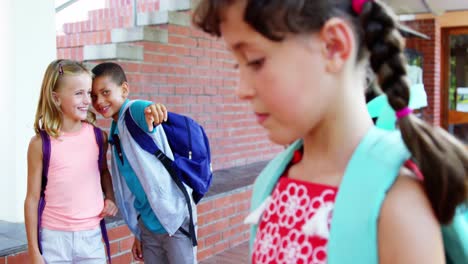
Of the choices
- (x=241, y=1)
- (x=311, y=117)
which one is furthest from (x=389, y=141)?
(x=241, y=1)

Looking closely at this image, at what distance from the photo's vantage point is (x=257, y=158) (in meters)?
6.71

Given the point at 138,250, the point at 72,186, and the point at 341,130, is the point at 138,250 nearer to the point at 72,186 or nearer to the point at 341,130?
the point at 72,186

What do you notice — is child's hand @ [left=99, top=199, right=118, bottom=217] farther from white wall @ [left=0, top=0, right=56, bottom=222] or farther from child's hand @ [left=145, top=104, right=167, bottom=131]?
white wall @ [left=0, top=0, right=56, bottom=222]

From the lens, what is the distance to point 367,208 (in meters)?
0.87

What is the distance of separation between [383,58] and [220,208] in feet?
12.6

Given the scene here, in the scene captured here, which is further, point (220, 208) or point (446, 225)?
point (220, 208)

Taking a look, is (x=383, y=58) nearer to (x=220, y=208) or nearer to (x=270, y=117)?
(x=270, y=117)

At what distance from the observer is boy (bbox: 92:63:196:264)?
2.59 metres

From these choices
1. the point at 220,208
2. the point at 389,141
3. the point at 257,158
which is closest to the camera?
the point at 389,141

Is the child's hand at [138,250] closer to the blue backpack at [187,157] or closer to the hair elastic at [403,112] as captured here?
the blue backpack at [187,157]

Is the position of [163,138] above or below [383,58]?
below

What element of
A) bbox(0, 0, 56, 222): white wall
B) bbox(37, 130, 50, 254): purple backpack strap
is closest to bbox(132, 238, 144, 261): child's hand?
bbox(37, 130, 50, 254): purple backpack strap

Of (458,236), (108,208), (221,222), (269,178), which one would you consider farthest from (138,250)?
(458,236)

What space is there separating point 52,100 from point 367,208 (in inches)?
78.8
